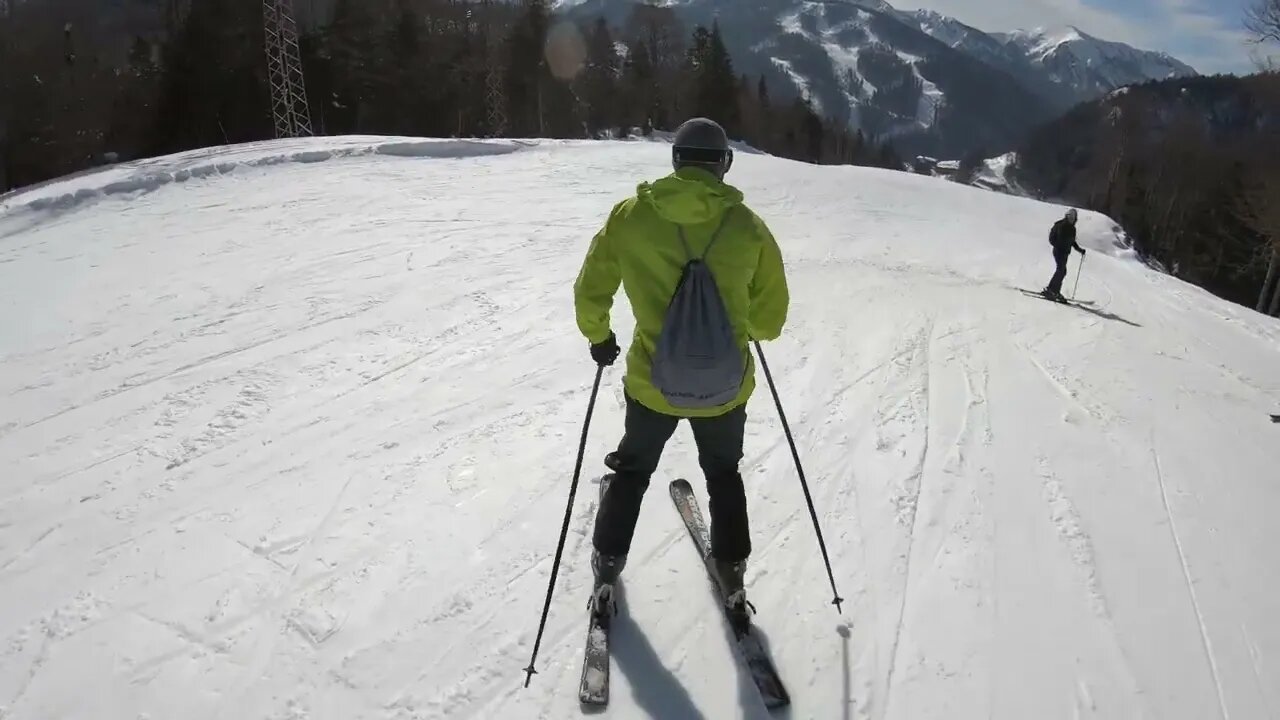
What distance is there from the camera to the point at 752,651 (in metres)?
3.02

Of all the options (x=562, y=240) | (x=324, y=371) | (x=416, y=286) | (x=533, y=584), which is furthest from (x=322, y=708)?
(x=562, y=240)

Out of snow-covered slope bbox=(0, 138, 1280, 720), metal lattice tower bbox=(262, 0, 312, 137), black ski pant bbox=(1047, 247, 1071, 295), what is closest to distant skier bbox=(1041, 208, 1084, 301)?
black ski pant bbox=(1047, 247, 1071, 295)

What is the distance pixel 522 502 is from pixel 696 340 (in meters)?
2.06

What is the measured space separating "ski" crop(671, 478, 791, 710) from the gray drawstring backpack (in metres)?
1.22

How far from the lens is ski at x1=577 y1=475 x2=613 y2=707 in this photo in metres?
2.82

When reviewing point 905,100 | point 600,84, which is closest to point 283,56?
point 600,84

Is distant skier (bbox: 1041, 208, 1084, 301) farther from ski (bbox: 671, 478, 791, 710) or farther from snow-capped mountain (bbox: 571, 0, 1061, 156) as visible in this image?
snow-capped mountain (bbox: 571, 0, 1061, 156)

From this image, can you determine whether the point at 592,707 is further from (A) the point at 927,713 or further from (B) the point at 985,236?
(B) the point at 985,236

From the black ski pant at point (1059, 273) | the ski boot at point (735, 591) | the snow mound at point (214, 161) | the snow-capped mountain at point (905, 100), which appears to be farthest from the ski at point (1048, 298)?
the snow-capped mountain at point (905, 100)

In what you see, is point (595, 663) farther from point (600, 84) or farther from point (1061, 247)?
point (600, 84)

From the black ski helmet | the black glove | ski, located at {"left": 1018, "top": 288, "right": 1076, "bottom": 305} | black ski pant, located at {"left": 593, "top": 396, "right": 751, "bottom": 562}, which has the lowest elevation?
ski, located at {"left": 1018, "top": 288, "right": 1076, "bottom": 305}

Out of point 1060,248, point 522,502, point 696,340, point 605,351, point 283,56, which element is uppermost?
point 283,56

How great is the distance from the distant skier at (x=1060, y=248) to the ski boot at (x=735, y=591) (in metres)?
9.30

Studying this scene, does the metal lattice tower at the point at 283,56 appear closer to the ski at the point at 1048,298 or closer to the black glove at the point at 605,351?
the ski at the point at 1048,298
